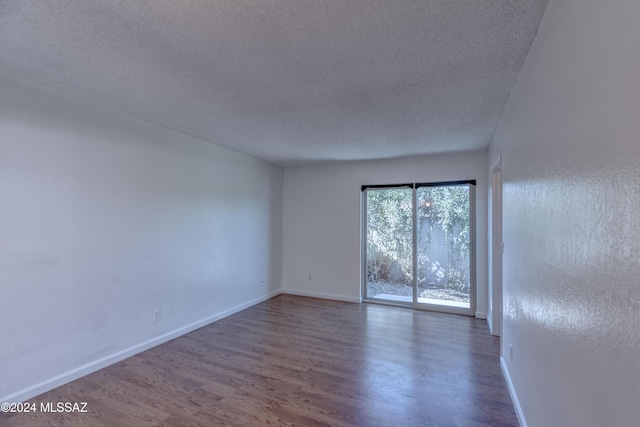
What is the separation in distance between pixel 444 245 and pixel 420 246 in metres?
0.36

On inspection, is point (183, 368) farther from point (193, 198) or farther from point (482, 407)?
point (482, 407)

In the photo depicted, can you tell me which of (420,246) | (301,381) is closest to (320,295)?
(420,246)

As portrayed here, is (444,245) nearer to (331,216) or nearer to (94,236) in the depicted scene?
(331,216)

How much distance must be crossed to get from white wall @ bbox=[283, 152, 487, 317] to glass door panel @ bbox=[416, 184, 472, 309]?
304 millimetres

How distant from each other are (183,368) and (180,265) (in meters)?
1.21

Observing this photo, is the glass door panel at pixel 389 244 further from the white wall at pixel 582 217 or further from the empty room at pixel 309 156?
the white wall at pixel 582 217

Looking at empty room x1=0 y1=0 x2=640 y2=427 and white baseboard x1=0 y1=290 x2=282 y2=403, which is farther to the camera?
white baseboard x1=0 y1=290 x2=282 y2=403

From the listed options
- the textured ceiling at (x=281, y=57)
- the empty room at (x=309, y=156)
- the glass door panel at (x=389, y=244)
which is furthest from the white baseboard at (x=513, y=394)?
the textured ceiling at (x=281, y=57)

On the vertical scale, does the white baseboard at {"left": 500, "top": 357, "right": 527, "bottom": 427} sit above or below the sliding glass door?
A: below

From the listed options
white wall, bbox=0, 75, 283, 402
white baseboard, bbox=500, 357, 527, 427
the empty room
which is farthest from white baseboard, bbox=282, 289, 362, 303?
white baseboard, bbox=500, 357, 527, 427

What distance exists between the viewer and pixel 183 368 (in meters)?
2.75

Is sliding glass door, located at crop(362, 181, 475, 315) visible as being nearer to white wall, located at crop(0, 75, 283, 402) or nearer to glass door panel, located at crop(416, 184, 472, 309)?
glass door panel, located at crop(416, 184, 472, 309)

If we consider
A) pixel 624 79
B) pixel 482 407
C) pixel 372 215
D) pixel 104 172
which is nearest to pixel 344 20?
pixel 624 79

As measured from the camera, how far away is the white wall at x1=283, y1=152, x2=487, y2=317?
15.7 feet
